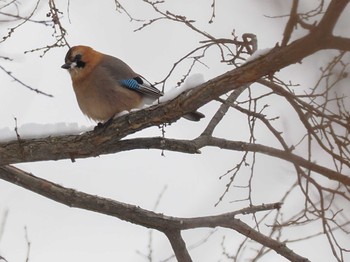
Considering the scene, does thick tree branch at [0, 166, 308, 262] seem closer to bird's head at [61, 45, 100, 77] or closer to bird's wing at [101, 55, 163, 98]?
bird's wing at [101, 55, 163, 98]

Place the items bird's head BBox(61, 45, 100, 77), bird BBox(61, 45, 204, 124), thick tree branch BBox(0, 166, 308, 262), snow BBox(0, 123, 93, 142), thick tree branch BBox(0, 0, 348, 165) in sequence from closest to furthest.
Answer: thick tree branch BBox(0, 0, 348, 165) → snow BBox(0, 123, 93, 142) → thick tree branch BBox(0, 166, 308, 262) → bird BBox(61, 45, 204, 124) → bird's head BBox(61, 45, 100, 77)

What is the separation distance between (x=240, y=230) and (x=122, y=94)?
1421mm

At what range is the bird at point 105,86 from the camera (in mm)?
5465

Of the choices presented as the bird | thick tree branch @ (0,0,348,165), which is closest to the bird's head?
the bird

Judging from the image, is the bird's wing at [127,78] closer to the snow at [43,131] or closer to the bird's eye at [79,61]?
the bird's eye at [79,61]

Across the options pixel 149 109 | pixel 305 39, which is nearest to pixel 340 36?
pixel 305 39

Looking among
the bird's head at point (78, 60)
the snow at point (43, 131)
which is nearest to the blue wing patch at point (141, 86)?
the bird's head at point (78, 60)

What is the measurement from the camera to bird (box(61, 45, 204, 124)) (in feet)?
17.9

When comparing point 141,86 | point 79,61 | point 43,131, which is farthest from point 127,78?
point 43,131

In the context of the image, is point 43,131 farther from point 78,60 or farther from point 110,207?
point 78,60

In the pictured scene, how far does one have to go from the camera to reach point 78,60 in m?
5.87

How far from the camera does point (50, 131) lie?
4812 millimetres

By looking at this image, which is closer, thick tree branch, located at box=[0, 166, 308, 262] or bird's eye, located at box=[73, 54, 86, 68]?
thick tree branch, located at box=[0, 166, 308, 262]

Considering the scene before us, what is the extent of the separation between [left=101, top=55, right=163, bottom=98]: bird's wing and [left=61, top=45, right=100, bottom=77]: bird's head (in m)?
0.10
